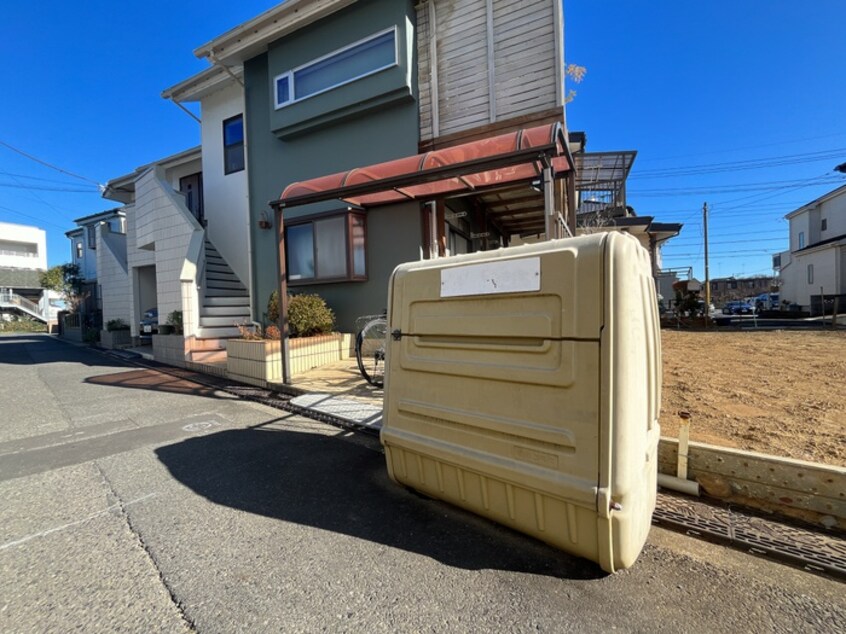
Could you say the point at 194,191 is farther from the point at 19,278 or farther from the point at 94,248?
the point at 19,278

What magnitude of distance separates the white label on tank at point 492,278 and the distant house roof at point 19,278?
45.9m

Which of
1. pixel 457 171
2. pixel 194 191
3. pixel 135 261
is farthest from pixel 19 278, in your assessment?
pixel 457 171

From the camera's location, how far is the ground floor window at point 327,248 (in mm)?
7332

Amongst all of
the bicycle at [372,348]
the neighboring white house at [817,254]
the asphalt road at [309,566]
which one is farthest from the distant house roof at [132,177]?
the neighboring white house at [817,254]

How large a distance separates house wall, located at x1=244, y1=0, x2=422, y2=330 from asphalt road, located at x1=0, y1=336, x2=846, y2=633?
4606 millimetres

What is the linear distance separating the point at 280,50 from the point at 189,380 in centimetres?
725

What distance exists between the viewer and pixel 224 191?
32.5 feet

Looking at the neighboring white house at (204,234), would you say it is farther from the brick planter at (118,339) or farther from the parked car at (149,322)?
the brick planter at (118,339)

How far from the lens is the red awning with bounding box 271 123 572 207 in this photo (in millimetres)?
4082

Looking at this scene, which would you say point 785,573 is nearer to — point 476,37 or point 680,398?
point 680,398

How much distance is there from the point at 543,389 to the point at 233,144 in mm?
10911

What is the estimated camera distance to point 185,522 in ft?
7.68

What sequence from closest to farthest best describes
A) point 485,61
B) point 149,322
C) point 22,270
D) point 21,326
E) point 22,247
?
point 485,61 → point 149,322 → point 21,326 → point 22,270 → point 22,247

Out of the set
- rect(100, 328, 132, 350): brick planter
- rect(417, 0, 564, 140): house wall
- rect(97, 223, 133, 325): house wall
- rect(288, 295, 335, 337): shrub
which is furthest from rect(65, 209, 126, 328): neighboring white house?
rect(417, 0, 564, 140): house wall
